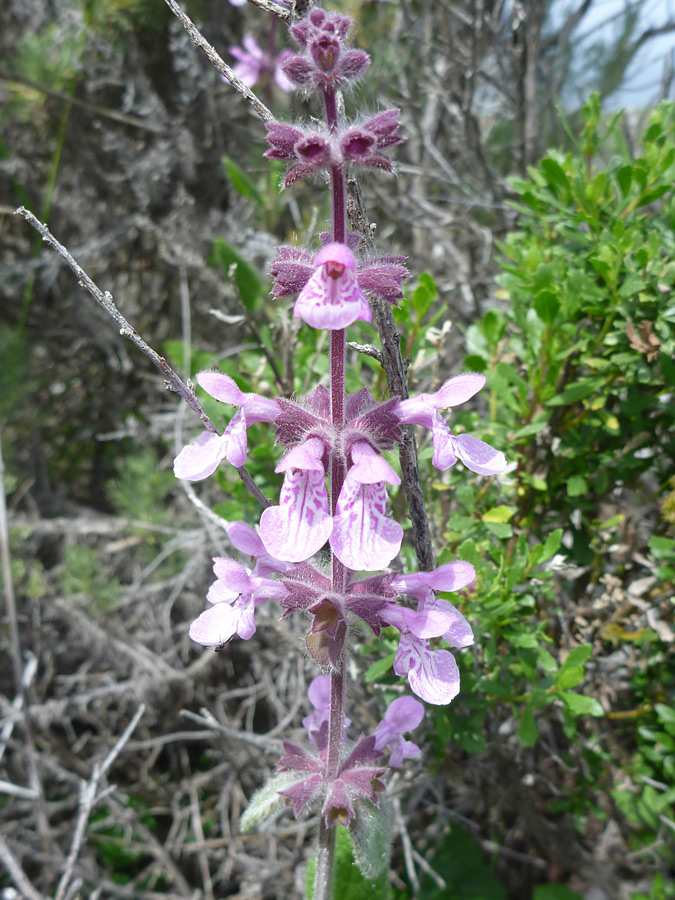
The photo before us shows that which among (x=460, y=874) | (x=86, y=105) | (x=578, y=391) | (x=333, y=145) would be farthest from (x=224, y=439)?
(x=86, y=105)

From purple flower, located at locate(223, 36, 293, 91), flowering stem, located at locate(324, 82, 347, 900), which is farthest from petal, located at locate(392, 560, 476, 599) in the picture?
purple flower, located at locate(223, 36, 293, 91)

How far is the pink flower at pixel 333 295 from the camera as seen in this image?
1.01m

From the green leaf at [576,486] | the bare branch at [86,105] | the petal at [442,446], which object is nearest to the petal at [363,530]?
the petal at [442,446]

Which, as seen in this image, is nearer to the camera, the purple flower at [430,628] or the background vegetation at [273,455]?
the purple flower at [430,628]

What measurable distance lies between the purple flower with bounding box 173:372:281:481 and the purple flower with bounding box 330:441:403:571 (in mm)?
199

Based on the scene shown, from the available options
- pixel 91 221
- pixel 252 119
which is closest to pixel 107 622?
pixel 91 221

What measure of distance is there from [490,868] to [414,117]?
3061mm

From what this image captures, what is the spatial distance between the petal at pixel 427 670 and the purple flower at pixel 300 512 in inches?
11.0

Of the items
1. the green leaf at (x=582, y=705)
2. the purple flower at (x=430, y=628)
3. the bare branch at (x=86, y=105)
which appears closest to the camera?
the purple flower at (x=430, y=628)

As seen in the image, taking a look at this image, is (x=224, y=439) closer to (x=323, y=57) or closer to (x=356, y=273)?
(x=356, y=273)

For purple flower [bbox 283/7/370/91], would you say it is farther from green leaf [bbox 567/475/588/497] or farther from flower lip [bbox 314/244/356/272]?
green leaf [bbox 567/475/588/497]

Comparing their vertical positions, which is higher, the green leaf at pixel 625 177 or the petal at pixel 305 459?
the green leaf at pixel 625 177

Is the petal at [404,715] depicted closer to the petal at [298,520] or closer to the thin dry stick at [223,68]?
the petal at [298,520]

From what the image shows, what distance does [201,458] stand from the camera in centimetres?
118
